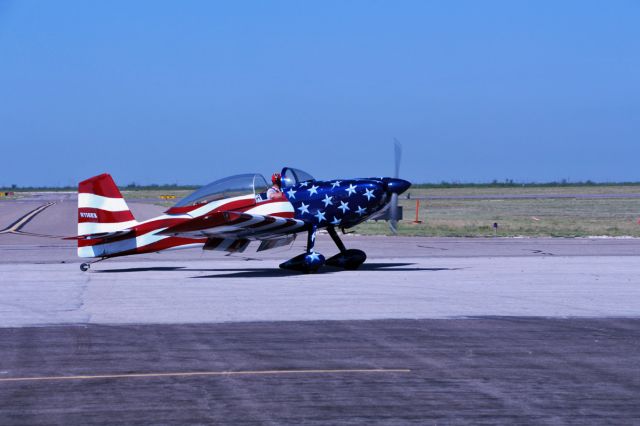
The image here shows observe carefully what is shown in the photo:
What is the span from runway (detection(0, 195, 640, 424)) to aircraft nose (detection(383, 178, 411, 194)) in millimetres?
1815

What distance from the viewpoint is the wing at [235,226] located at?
59.7 ft

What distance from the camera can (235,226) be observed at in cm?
1850

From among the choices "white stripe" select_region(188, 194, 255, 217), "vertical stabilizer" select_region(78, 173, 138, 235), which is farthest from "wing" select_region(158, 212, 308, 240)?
"vertical stabilizer" select_region(78, 173, 138, 235)

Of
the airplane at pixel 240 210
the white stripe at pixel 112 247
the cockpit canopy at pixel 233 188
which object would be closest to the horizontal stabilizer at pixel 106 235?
the airplane at pixel 240 210

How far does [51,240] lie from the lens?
31328 mm

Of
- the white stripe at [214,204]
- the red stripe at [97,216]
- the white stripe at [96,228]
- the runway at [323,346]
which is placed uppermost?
the white stripe at [214,204]

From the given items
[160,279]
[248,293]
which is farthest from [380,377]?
[160,279]

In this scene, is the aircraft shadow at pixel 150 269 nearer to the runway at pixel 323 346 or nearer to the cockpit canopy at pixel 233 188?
the runway at pixel 323 346

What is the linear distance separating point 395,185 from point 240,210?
11.5ft

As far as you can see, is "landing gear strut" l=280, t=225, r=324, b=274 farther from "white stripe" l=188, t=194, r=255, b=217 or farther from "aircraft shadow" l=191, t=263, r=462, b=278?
"white stripe" l=188, t=194, r=255, b=217

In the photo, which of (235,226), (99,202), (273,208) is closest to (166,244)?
(99,202)

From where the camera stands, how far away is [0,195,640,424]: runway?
281 inches

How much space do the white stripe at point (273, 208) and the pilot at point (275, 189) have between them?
167 millimetres

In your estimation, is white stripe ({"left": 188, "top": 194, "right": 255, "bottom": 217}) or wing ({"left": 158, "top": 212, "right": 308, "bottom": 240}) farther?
white stripe ({"left": 188, "top": 194, "right": 255, "bottom": 217})
